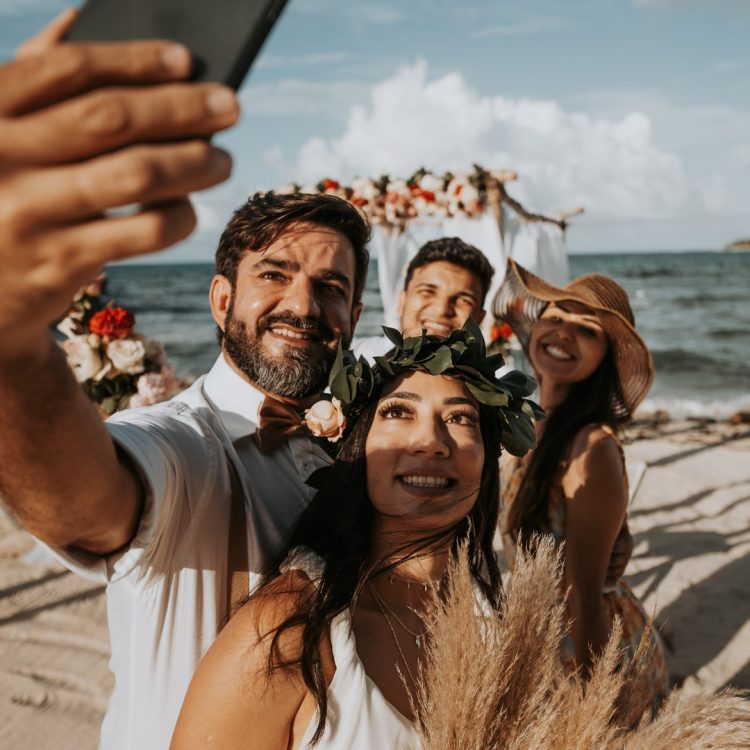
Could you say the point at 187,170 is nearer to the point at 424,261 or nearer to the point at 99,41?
the point at 99,41

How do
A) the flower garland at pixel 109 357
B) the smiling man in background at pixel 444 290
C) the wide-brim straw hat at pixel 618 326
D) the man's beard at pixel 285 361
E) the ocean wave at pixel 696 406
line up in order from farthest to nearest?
1. the ocean wave at pixel 696 406
2. the flower garland at pixel 109 357
3. the smiling man in background at pixel 444 290
4. the wide-brim straw hat at pixel 618 326
5. the man's beard at pixel 285 361

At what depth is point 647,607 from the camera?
5863 millimetres

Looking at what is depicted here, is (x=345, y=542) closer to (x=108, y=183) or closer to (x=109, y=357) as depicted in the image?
(x=108, y=183)

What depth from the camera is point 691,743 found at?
4.07 feet

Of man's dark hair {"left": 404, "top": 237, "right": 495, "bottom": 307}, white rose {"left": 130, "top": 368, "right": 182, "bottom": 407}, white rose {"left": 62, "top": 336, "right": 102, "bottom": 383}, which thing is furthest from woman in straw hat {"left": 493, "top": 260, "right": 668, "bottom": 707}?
white rose {"left": 62, "top": 336, "right": 102, "bottom": 383}

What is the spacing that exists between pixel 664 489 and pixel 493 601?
7.80 meters

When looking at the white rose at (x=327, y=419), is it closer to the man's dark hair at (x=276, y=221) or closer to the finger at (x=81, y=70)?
the man's dark hair at (x=276, y=221)

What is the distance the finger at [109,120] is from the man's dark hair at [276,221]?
208 cm

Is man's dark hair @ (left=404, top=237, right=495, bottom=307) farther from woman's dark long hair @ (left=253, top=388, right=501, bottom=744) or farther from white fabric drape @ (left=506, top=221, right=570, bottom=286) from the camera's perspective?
white fabric drape @ (left=506, top=221, right=570, bottom=286)

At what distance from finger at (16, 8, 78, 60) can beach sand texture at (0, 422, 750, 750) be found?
3070mm

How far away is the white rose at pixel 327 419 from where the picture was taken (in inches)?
86.0

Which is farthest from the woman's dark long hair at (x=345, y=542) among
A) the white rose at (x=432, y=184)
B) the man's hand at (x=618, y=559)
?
the white rose at (x=432, y=184)

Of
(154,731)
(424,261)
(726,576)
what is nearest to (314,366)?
(154,731)

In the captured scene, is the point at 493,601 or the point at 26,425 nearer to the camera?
the point at 26,425
